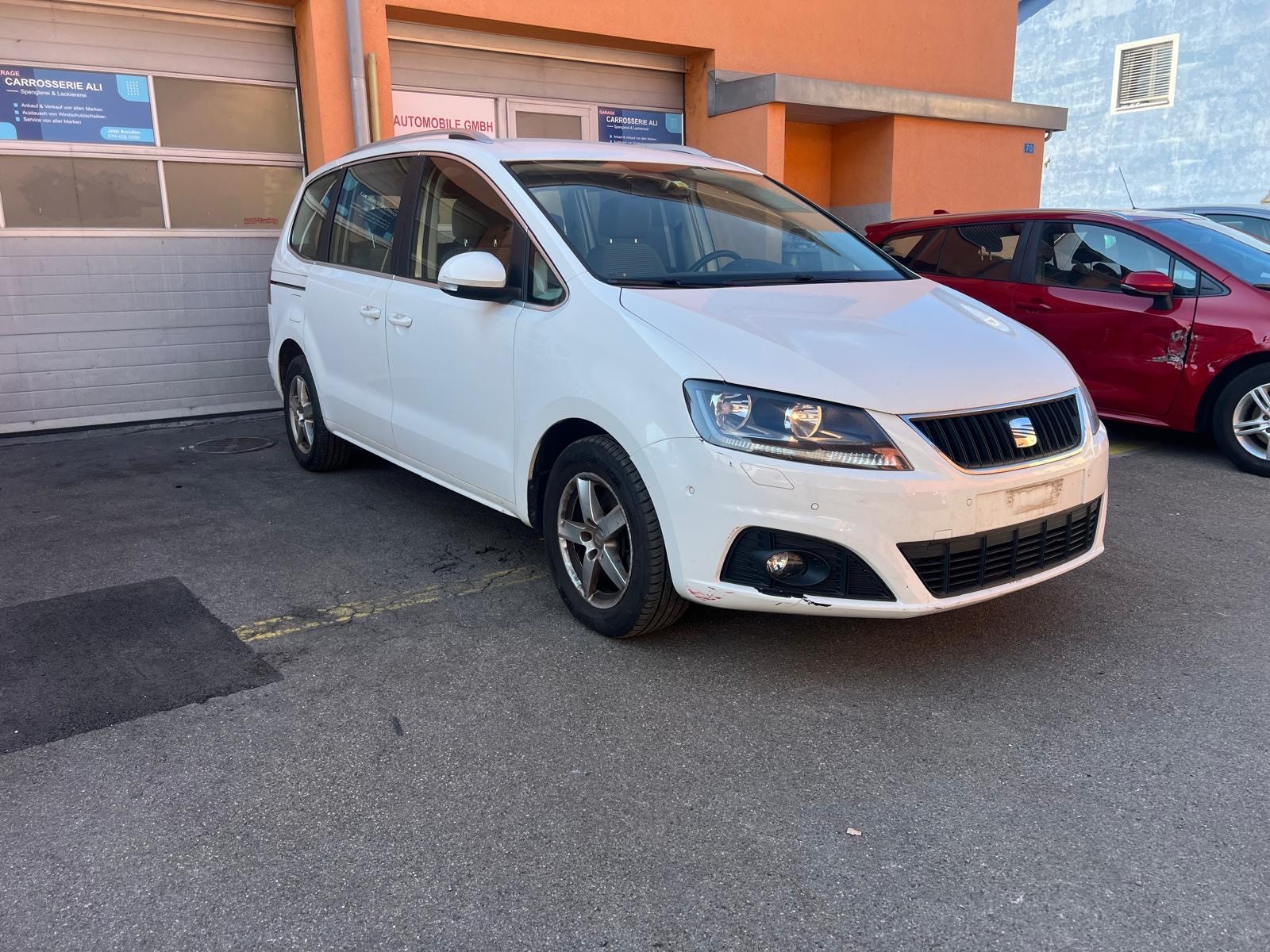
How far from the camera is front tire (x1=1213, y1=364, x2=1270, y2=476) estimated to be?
19.7 feet

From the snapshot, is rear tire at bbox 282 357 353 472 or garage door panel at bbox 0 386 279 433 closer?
rear tire at bbox 282 357 353 472

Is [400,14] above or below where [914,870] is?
above

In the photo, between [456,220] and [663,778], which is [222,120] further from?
[663,778]

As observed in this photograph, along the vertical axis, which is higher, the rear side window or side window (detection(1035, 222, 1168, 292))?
the rear side window

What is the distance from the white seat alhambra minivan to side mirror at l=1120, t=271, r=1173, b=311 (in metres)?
2.57

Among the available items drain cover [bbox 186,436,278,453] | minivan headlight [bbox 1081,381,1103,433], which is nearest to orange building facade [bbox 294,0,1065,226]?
drain cover [bbox 186,436,278,453]

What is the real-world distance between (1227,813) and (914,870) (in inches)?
35.0

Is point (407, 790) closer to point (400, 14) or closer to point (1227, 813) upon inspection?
point (1227, 813)

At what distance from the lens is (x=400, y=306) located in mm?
4617

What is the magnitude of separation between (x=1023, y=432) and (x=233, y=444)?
593 cm

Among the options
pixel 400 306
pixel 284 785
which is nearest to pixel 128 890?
pixel 284 785

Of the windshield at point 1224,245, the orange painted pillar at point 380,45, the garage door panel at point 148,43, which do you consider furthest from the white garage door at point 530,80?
the windshield at point 1224,245

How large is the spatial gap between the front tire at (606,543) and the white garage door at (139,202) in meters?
5.82

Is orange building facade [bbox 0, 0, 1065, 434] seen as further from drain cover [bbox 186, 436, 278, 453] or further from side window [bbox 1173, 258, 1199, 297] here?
side window [bbox 1173, 258, 1199, 297]
